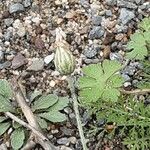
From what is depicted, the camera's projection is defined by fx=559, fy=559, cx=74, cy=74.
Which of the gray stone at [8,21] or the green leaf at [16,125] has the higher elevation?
the gray stone at [8,21]

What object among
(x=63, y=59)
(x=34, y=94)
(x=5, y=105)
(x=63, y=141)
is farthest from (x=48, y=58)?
(x=63, y=59)

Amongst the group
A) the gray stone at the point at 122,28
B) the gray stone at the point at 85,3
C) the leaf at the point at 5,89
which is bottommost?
the leaf at the point at 5,89

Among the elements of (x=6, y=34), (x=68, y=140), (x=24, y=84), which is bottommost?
(x=68, y=140)

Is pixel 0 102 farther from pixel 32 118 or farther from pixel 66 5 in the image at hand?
pixel 66 5

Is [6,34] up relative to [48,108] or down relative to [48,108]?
up

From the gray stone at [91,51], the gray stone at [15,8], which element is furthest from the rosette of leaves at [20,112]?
the gray stone at [15,8]

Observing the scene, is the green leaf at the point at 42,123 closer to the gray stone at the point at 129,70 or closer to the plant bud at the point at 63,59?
the gray stone at the point at 129,70

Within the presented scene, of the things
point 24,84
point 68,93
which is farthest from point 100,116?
point 24,84
